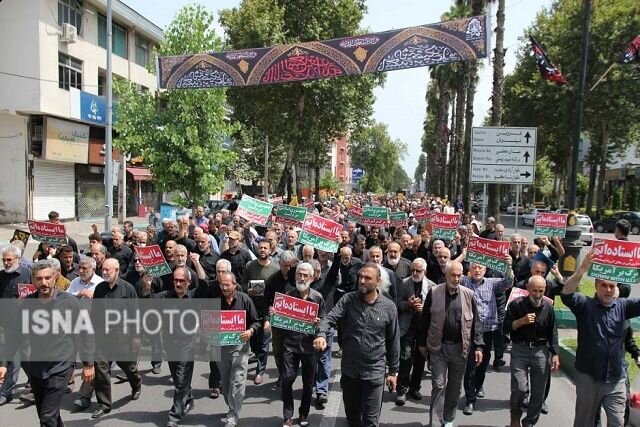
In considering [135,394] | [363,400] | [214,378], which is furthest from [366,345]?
[135,394]

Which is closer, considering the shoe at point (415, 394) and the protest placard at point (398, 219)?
the shoe at point (415, 394)

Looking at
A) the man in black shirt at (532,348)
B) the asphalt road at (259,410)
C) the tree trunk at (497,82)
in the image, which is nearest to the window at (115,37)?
the tree trunk at (497,82)

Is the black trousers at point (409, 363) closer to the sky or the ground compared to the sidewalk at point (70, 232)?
closer to the sky

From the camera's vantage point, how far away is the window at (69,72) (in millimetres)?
24438

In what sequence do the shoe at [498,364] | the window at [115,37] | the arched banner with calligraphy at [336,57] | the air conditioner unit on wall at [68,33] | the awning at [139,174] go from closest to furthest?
1. the shoe at [498,364]
2. the arched banner with calligraphy at [336,57]
3. the air conditioner unit on wall at [68,33]
4. the window at [115,37]
5. the awning at [139,174]

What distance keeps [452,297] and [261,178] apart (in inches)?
1700

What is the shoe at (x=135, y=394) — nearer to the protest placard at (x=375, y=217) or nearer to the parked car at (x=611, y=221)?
the protest placard at (x=375, y=217)

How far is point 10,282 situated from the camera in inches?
243

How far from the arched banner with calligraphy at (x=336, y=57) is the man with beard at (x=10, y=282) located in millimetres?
8988

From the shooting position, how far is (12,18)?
73.8 ft

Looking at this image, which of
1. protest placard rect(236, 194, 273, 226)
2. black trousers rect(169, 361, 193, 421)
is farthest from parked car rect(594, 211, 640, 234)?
black trousers rect(169, 361, 193, 421)

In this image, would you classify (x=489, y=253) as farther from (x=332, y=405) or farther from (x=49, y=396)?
(x=49, y=396)

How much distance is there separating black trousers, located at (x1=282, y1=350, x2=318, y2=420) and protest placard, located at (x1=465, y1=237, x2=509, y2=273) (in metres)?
2.59

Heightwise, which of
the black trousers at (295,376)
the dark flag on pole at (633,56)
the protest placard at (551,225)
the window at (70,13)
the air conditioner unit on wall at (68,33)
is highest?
the window at (70,13)
